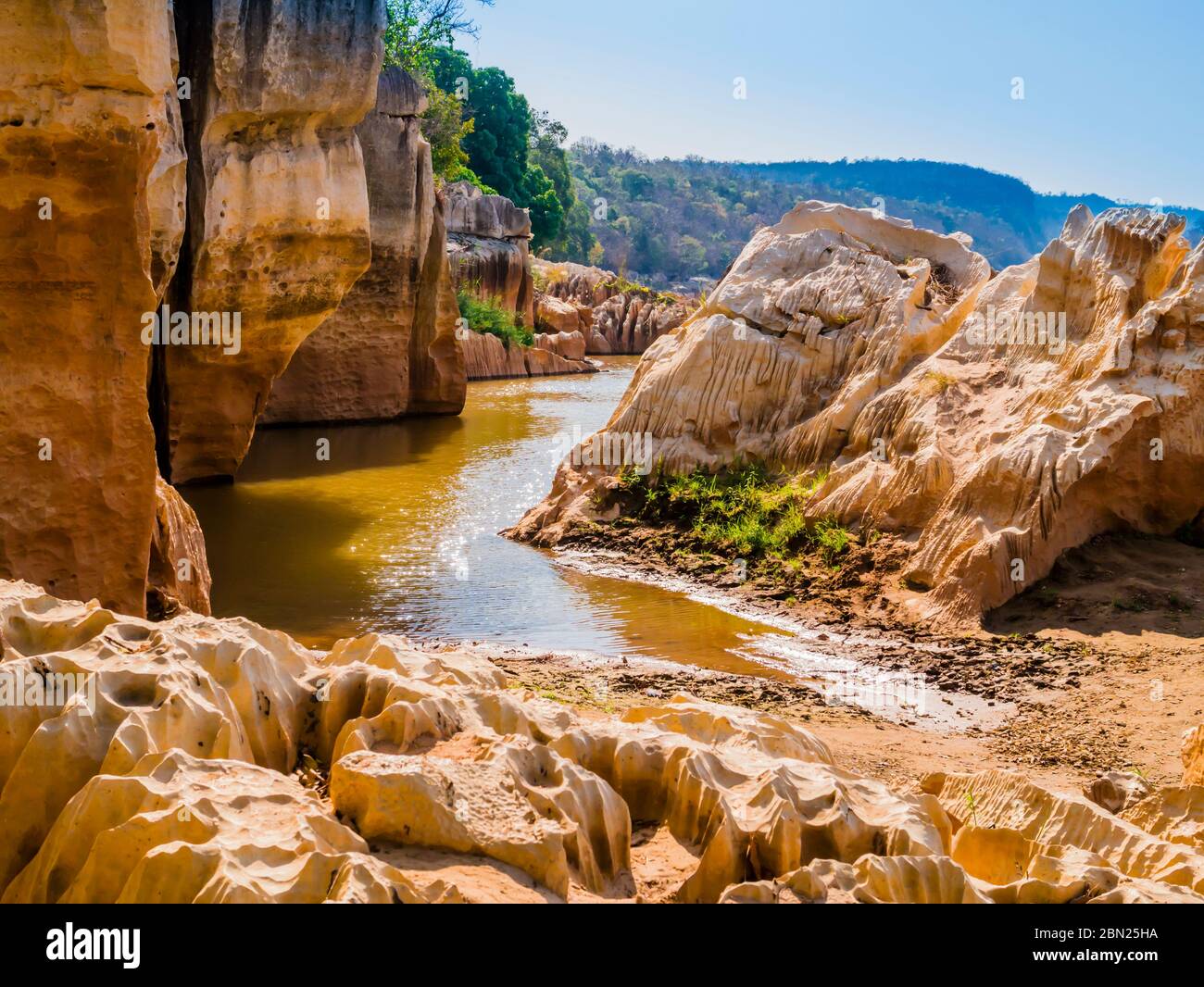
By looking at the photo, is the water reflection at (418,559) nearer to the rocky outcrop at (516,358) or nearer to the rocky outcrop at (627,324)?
the rocky outcrop at (516,358)

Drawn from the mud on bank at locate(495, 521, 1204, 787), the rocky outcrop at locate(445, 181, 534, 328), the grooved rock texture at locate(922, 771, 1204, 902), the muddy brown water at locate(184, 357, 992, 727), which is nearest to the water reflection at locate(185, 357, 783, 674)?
the muddy brown water at locate(184, 357, 992, 727)

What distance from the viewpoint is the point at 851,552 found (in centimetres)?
911

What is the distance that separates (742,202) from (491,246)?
3299 inches

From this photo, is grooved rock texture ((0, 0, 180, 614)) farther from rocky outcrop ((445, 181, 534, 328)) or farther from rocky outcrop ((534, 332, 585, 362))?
rocky outcrop ((534, 332, 585, 362))

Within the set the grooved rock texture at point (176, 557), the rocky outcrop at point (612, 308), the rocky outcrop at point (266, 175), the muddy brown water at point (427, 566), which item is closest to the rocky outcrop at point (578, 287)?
the rocky outcrop at point (612, 308)

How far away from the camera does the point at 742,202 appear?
108 m

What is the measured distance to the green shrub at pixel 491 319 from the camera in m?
25.4

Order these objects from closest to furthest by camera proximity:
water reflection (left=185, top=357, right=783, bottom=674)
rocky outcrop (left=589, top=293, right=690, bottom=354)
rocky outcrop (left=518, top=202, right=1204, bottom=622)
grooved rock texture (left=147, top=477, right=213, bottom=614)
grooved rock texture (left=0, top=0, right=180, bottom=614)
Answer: grooved rock texture (left=0, top=0, right=180, bottom=614) → grooved rock texture (left=147, top=477, right=213, bottom=614) → water reflection (left=185, top=357, right=783, bottom=674) → rocky outcrop (left=518, top=202, right=1204, bottom=622) → rocky outcrop (left=589, top=293, right=690, bottom=354)

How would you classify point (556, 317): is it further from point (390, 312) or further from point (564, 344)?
point (390, 312)

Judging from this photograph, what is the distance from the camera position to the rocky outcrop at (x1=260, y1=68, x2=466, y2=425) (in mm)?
16188

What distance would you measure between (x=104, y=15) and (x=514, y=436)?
11.9m

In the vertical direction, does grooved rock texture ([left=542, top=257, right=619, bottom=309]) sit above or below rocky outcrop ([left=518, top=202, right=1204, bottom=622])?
above

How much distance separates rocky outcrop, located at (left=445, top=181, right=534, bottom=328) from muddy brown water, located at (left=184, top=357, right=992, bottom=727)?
10874mm
